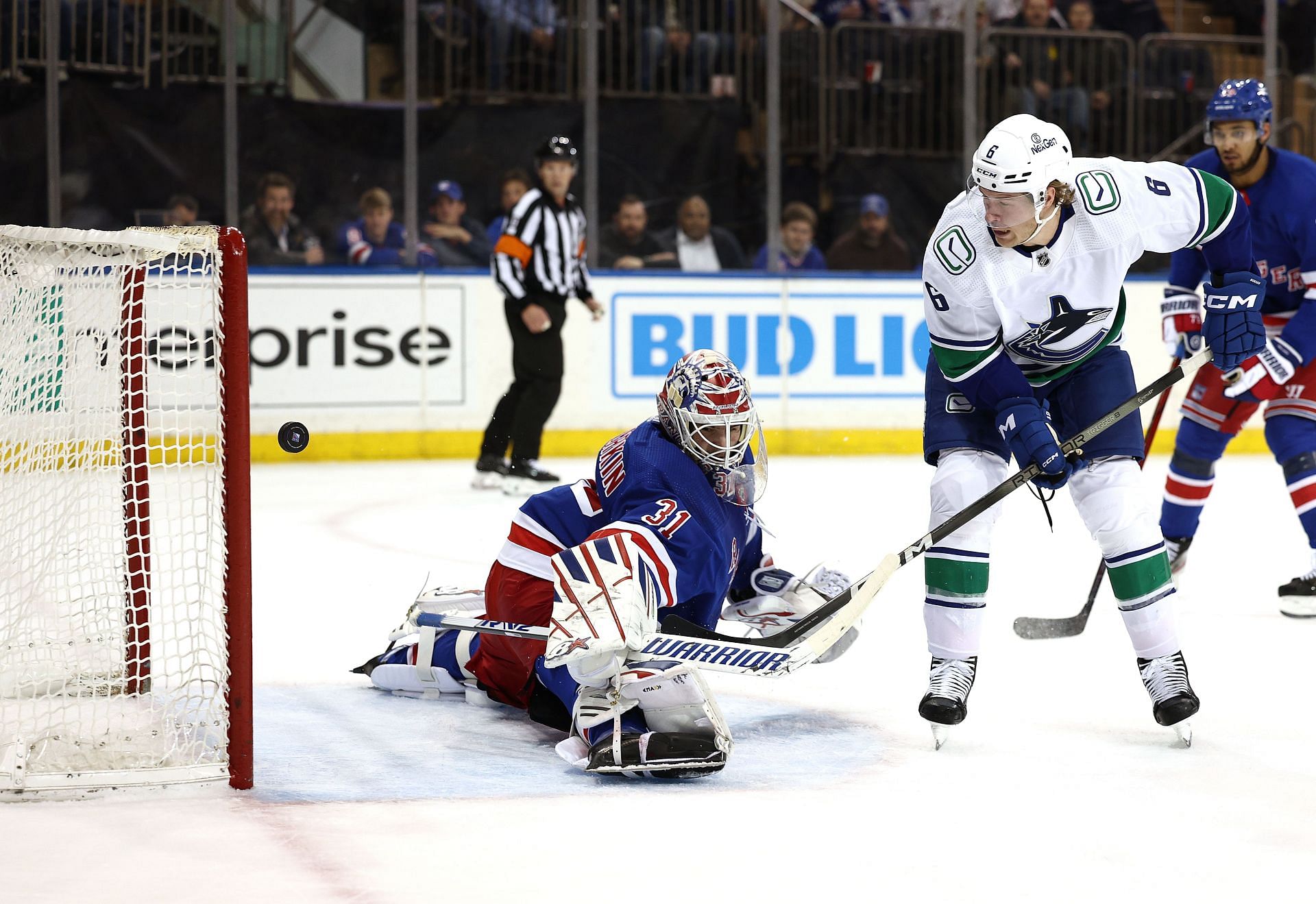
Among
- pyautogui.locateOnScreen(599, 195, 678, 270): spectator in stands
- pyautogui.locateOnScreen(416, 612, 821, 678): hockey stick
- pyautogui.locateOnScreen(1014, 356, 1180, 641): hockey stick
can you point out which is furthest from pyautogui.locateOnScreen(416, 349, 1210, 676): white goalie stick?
pyautogui.locateOnScreen(599, 195, 678, 270): spectator in stands

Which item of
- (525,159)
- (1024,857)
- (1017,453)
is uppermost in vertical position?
(525,159)

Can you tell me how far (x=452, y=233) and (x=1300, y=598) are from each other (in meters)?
4.91

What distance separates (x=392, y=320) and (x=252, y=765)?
5.13 metres

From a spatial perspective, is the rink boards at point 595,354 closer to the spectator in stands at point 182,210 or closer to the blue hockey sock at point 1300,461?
the spectator in stands at point 182,210

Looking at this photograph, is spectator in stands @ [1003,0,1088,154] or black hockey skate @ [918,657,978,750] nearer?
black hockey skate @ [918,657,978,750]

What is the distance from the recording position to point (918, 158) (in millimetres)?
8539

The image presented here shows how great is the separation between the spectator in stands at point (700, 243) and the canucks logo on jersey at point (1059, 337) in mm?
5194

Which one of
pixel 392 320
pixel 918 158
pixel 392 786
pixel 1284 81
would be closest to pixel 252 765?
pixel 392 786

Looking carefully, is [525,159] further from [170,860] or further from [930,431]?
[170,860]

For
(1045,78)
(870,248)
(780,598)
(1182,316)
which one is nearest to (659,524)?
(780,598)

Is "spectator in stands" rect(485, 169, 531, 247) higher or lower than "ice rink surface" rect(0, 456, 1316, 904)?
higher

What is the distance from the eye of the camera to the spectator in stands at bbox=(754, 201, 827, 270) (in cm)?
790

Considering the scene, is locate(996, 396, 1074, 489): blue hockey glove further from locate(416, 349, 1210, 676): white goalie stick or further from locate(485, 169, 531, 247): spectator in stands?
locate(485, 169, 531, 247): spectator in stands

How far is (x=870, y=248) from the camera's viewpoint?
8195 millimetres
